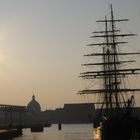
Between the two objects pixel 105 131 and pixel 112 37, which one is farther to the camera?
pixel 112 37

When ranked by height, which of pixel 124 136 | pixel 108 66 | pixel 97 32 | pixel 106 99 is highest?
pixel 97 32

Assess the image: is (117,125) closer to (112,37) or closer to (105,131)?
(105,131)

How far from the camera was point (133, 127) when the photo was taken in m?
79.1

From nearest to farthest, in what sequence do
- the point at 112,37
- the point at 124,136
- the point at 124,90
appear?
the point at 124,136, the point at 124,90, the point at 112,37

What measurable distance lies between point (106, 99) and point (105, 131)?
90.1ft

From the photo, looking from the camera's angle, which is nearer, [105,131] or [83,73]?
[105,131]

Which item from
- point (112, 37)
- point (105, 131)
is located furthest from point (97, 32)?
point (105, 131)

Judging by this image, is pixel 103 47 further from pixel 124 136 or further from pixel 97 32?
pixel 124 136

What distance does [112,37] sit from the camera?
4267 inches

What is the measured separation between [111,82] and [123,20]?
13449 millimetres

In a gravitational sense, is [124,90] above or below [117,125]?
above

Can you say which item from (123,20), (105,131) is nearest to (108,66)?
(123,20)

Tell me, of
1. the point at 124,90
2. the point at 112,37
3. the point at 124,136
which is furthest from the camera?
the point at 112,37

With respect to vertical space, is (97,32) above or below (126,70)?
above
